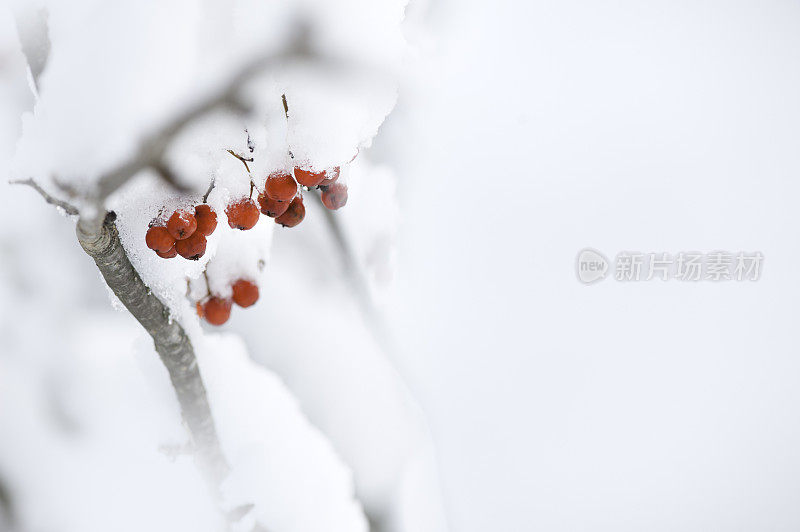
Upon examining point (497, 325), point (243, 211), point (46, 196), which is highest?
point (497, 325)

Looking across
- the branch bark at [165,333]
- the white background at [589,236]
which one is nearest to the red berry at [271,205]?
the branch bark at [165,333]

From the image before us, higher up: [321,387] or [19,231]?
[19,231]

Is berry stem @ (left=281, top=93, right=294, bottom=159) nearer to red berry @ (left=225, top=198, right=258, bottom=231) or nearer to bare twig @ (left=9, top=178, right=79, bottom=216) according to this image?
red berry @ (left=225, top=198, right=258, bottom=231)

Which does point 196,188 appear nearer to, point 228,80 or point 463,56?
point 228,80

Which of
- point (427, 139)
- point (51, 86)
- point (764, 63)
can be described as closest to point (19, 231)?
point (51, 86)

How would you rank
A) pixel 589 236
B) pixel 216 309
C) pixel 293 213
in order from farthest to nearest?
pixel 589 236
pixel 216 309
pixel 293 213

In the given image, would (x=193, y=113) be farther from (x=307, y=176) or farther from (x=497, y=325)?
(x=497, y=325)

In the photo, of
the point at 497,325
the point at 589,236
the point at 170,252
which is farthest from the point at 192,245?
the point at 589,236
